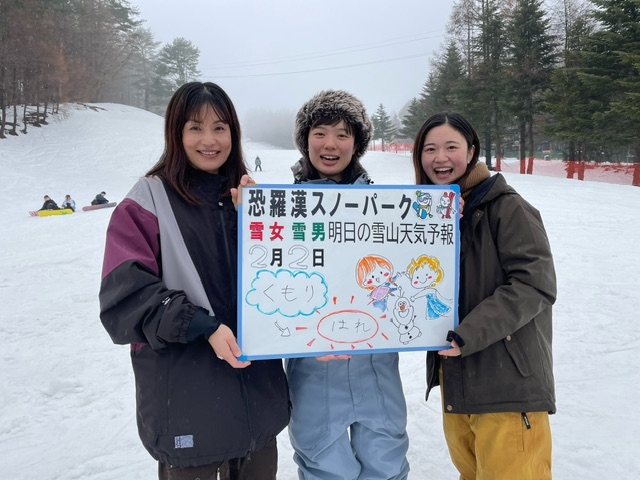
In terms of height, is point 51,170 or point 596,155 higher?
point 596,155

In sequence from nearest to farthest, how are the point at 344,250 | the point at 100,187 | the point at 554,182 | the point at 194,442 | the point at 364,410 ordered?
the point at 194,442
the point at 344,250
the point at 364,410
the point at 554,182
the point at 100,187

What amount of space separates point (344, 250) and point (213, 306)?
62 centimetres

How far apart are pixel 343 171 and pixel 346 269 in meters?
0.74

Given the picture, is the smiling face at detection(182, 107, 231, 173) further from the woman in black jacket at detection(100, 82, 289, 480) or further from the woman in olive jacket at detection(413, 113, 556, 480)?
the woman in olive jacket at detection(413, 113, 556, 480)

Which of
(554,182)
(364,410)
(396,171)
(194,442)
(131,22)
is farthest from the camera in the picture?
(131,22)

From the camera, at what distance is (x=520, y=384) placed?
190 cm

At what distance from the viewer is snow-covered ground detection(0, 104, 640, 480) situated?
2.98m

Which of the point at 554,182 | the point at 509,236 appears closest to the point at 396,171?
the point at 554,182

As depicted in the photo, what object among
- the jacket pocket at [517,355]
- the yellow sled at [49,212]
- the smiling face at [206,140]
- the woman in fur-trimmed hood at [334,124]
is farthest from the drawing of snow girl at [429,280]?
the yellow sled at [49,212]

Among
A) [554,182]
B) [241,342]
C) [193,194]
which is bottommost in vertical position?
[241,342]

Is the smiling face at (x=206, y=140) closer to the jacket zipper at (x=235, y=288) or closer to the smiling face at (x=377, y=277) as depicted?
the jacket zipper at (x=235, y=288)

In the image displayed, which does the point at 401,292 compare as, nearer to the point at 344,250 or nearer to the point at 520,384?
the point at 344,250

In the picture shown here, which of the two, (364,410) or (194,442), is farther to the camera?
(364,410)

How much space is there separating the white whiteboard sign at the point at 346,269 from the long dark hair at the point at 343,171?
521mm
